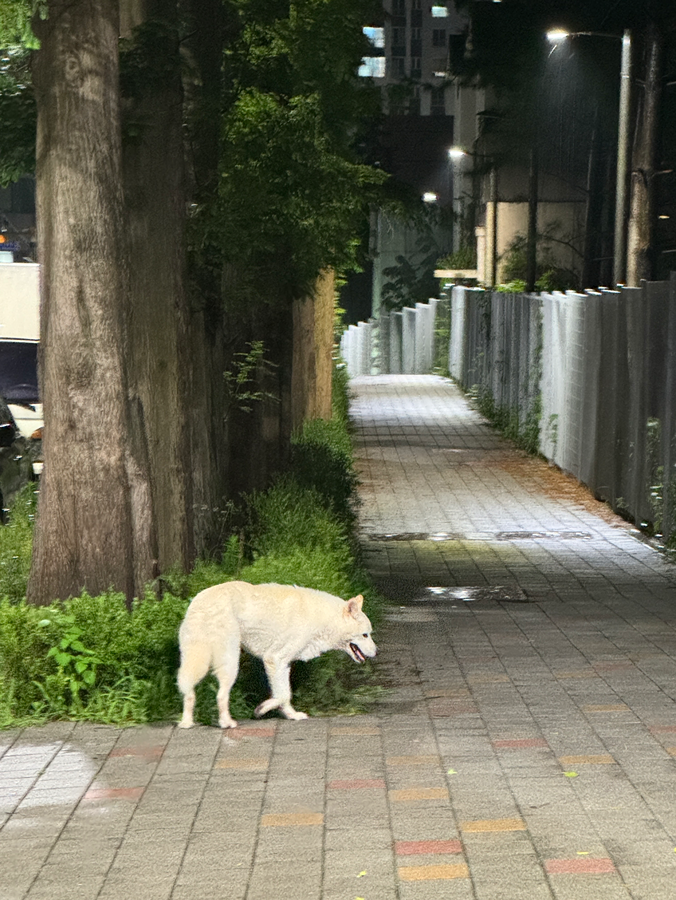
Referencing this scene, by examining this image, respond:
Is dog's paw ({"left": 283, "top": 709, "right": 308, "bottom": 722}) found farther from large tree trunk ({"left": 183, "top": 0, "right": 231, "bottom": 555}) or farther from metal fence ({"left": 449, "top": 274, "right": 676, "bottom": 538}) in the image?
metal fence ({"left": 449, "top": 274, "right": 676, "bottom": 538})

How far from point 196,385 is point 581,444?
26.9ft

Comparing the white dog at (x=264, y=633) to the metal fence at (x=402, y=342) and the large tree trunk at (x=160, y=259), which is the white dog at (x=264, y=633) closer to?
the large tree trunk at (x=160, y=259)

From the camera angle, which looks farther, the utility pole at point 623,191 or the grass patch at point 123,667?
the utility pole at point 623,191

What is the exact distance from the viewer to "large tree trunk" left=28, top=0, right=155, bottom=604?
316 inches

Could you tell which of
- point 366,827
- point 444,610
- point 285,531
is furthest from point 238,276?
point 366,827

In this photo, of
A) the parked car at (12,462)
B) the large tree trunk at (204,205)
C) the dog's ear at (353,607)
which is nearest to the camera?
the dog's ear at (353,607)

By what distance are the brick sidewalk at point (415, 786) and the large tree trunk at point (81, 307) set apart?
1243mm

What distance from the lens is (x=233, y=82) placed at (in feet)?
38.8

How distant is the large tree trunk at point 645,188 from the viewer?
65.6ft

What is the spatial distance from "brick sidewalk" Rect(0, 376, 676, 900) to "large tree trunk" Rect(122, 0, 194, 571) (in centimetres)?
176

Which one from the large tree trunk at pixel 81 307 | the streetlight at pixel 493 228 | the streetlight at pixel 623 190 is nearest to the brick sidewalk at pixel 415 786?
the large tree trunk at pixel 81 307

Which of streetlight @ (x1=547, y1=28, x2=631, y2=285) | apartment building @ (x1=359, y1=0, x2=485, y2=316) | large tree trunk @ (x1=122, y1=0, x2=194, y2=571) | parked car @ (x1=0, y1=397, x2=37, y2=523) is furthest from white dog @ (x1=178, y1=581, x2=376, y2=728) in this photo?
apartment building @ (x1=359, y1=0, x2=485, y2=316)

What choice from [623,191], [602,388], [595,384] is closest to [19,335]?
[595,384]

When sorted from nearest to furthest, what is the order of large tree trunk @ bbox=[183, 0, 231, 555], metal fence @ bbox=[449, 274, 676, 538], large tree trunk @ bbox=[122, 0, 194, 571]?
large tree trunk @ bbox=[122, 0, 194, 571], large tree trunk @ bbox=[183, 0, 231, 555], metal fence @ bbox=[449, 274, 676, 538]
